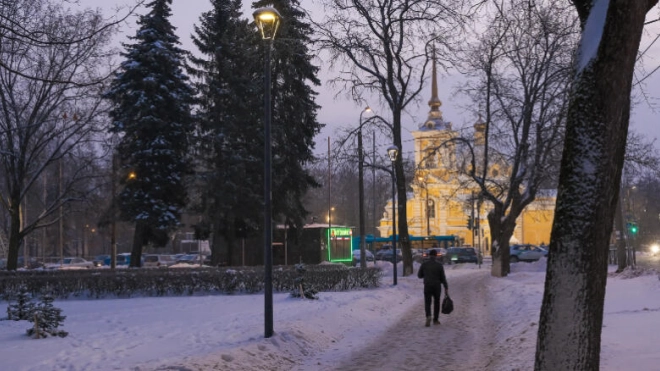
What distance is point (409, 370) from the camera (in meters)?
9.67

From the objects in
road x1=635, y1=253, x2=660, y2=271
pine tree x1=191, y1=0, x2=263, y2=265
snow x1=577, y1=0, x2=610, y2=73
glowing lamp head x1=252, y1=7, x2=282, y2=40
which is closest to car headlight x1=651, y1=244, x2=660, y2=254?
road x1=635, y1=253, x2=660, y2=271

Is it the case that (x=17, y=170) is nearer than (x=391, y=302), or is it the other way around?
(x=391, y=302)

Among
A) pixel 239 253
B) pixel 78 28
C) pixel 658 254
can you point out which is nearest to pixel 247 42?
pixel 239 253

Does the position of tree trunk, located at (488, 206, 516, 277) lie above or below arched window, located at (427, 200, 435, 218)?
below

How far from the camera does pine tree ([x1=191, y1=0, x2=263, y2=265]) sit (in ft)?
115

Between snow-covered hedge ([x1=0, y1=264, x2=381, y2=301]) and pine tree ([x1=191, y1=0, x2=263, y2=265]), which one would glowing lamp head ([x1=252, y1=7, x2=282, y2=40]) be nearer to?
snow-covered hedge ([x1=0, y1=264, x2=381, y2=301])

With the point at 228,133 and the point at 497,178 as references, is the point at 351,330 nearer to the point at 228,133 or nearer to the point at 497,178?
the point at 228,133

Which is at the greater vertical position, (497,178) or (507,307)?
(497,178)

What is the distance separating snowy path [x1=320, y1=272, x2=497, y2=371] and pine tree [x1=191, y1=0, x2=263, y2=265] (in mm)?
19126

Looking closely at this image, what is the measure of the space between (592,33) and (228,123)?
101 feet

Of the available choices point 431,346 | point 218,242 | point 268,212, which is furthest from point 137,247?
point 431,346

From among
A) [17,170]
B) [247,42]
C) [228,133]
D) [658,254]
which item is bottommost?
[658,254]

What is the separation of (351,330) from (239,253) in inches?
1081

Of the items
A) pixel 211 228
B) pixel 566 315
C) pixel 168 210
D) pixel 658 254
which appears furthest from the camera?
pixel 658 254
